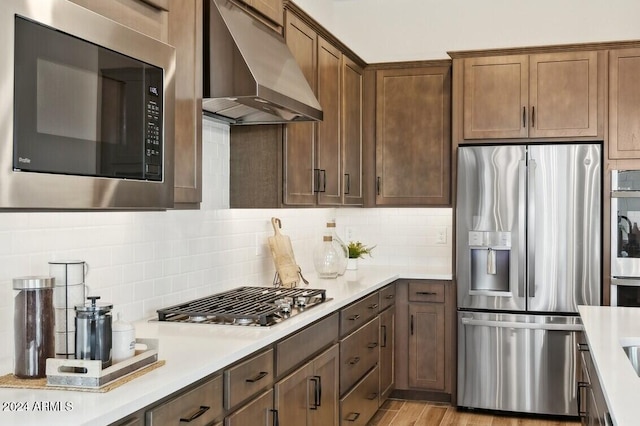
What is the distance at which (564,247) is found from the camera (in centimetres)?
459

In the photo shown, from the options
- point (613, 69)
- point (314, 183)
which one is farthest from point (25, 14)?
point (613, 69)

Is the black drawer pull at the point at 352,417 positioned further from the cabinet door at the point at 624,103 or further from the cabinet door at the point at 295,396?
the cabinet door at the point at 624,103

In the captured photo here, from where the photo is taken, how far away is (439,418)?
464 cm

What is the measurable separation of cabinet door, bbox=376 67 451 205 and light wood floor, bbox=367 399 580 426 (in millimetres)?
1446

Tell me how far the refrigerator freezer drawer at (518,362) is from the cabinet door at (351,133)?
1110 millimetres

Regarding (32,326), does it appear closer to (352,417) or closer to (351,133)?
(352,417)

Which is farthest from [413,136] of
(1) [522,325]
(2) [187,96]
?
(2) [187,96]

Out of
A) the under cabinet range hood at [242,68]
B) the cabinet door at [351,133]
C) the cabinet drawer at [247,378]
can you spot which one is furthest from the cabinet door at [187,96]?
the cabinet door at [351,133]

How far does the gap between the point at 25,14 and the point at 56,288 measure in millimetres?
760

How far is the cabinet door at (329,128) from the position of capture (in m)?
4.14

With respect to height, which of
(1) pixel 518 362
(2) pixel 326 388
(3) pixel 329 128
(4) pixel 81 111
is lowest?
(1) pixel 518 362

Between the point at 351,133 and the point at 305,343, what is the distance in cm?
214

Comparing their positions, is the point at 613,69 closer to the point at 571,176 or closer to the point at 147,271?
the point at 571,176

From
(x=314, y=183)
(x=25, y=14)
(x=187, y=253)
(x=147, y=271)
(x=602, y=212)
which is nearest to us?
(x=25, y=14)
